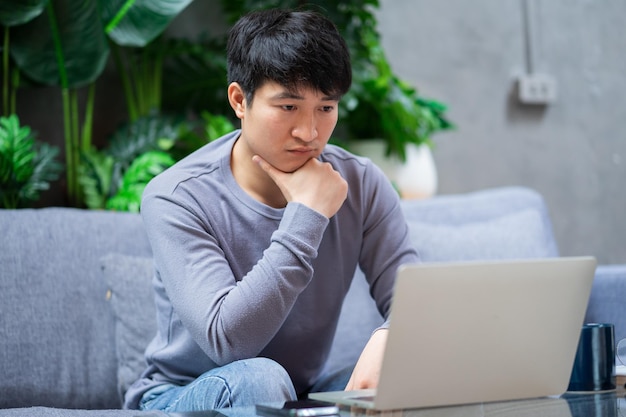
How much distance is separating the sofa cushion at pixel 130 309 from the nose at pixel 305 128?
0.64 m

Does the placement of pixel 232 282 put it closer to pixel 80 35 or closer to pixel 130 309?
pixel 130 309

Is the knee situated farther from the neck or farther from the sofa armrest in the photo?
the sofa armrest

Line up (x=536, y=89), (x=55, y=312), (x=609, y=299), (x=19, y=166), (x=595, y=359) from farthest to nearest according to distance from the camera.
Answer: (x=536, y=89), (x=19, y=166), (x=609, y=299), (x=55, y=312), (x=595, y=359)

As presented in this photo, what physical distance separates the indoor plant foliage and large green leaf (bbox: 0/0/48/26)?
27cm

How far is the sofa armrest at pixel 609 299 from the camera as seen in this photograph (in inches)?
76.4

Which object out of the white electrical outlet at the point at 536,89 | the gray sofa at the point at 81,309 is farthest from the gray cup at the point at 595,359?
the white electrical outlet at the point at 536,89

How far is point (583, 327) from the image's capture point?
1247 millimetres

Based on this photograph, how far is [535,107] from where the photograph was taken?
3.57 metres

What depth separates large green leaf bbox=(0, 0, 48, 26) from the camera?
234 centimetres

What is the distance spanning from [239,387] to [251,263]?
0.33 meters

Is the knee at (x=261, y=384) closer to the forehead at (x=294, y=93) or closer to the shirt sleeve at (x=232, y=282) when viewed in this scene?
the shirt sleeve at (x=232, y=282)

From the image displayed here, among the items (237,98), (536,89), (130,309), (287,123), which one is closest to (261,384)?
(287,123)

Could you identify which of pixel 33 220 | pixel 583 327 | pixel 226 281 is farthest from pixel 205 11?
pixel 583 327

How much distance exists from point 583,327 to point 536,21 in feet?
8.32
